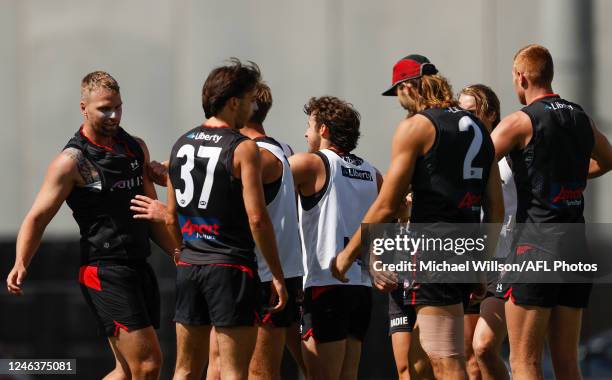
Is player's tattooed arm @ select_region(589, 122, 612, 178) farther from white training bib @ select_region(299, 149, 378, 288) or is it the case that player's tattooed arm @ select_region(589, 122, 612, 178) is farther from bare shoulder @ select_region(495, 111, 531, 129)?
white training bib @ select_region(299, 149, 378, 288)

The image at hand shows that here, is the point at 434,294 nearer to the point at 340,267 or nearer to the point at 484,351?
the point at 340,267

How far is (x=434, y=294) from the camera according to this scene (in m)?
5.90

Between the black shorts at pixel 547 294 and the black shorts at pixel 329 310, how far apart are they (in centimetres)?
98

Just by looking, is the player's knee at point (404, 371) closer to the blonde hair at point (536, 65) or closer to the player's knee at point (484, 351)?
the player's knee at point (484, 351)

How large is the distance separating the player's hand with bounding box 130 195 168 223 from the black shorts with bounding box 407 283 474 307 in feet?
4.89

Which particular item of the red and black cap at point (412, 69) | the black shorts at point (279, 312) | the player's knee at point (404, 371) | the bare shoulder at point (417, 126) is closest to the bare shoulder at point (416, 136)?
the bare shoulder at point (417, 126)

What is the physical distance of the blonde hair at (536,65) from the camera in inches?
259

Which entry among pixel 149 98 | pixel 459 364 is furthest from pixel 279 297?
pixel 149 98

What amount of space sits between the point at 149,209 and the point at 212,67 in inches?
151

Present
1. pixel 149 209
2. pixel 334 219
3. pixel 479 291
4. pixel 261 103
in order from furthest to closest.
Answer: pixel 261 103
pixel 334 219
pixel 149 209
pixel 479 291

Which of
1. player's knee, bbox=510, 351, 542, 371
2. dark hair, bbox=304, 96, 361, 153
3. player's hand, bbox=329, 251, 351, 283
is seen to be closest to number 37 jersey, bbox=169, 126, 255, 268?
player's hand, bbox=329, 251, 351, 283

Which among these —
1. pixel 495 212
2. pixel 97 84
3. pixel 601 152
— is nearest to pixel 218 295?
pixel 495 212

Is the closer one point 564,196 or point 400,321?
point 564,196

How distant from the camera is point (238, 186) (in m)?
6.00
